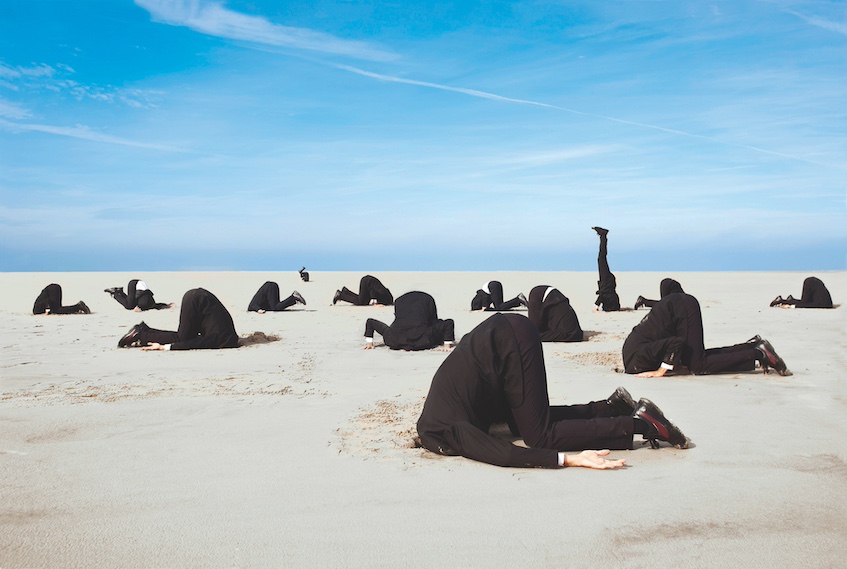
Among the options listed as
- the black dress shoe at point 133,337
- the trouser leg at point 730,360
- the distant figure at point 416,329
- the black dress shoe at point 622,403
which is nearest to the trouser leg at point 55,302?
the black dress shoe at point 133,337

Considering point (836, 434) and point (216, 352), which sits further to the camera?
point (216, 352)

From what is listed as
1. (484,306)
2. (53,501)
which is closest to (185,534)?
(53,501)

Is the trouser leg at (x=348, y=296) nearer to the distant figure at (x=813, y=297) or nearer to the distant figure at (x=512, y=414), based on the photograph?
the distant figure at (x=813, y=297)

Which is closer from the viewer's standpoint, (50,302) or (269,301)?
(50,302)

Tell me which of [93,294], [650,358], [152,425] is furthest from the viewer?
[93,294]

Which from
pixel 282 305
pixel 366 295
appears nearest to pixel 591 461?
pixel 282 305

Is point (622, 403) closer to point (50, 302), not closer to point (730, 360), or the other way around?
point (730, 360)

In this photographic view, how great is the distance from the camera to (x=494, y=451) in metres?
5.44

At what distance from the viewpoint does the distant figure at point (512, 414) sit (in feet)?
17.8

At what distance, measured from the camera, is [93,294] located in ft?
103

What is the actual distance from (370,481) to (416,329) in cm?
772

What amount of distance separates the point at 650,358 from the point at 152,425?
19.9 ft

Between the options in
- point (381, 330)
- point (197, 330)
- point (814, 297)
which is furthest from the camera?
point (814, 297)

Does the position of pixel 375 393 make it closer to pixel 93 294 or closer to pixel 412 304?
pixel 412 304
